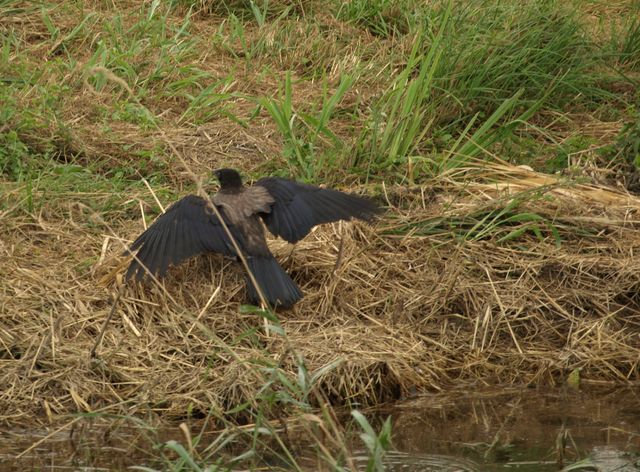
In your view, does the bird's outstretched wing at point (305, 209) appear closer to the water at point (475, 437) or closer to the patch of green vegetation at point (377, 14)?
the water at point (475, 437)

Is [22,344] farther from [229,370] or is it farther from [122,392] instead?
→ [229,370]

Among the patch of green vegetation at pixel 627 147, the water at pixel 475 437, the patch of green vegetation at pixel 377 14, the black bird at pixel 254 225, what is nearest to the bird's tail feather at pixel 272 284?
the black bird at pixel 254 225

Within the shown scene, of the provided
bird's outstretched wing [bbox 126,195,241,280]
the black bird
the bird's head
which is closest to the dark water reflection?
the black bird

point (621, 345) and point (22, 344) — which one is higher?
point (22, 344)

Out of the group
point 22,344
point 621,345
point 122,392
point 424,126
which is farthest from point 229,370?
point 424,126

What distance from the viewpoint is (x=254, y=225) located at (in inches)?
223

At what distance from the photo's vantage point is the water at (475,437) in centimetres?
438

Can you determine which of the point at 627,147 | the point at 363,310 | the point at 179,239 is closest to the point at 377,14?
the point at 627,147

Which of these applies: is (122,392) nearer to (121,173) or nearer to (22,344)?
(22,344)

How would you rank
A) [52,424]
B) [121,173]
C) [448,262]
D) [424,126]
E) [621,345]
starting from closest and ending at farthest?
1. [52,424]
2. [621,345]
3. [448,262]
4. [121,173]
5. [424,126]

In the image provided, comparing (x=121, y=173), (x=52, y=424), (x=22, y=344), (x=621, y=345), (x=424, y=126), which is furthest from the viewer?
(x=424, y=126)

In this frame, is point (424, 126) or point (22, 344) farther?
point (424, 126)

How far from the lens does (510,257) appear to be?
19.5 ft

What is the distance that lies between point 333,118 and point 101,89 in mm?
1411
